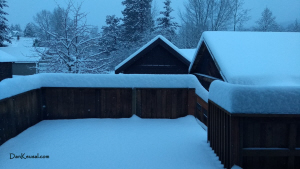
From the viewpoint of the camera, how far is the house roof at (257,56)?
18.0ft

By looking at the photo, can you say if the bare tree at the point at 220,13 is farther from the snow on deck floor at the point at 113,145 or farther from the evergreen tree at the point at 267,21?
the snow on deck floor at the point at 113,145

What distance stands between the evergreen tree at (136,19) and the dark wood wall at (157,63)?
71.3 feet

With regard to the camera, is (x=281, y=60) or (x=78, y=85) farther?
(x=78, y=85)

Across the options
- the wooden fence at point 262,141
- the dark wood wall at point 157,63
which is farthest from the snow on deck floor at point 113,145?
the dark wood wall at point 157,63

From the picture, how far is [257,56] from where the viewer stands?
633 centimetres

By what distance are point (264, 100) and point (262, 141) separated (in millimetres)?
819

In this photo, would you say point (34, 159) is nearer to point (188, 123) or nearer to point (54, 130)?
point (54, 130)

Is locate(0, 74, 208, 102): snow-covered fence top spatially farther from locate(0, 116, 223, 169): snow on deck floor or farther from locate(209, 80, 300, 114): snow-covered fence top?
locate(209, 80, 300, 114): snow-covered fence top

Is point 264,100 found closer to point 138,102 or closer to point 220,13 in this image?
point 138,102

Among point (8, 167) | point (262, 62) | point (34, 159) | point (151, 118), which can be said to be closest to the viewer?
point (8, 167)

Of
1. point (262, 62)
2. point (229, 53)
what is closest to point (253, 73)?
point (262, 62)

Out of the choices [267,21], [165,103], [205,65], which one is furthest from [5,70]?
[267,21]

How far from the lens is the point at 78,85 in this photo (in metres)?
9.04

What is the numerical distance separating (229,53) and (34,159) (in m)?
5.57
